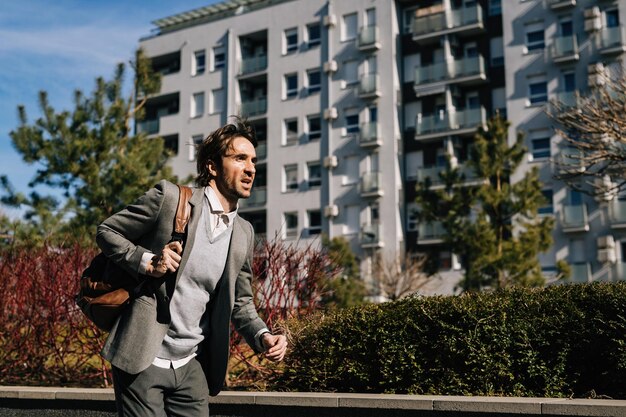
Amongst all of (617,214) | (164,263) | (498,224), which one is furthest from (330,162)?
(164,263)

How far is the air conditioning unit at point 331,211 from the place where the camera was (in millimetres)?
46594

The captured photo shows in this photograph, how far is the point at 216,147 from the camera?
4094 mm

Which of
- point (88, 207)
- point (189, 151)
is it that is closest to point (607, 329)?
point (88, 207)

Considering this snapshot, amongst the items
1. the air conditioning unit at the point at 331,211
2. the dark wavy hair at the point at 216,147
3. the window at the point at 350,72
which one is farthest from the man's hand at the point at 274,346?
the window at the point at 350,72

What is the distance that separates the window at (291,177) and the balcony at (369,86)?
639cm

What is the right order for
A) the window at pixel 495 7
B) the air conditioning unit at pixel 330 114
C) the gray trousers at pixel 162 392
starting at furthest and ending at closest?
the air conditioning unit at pixel 330 114, the window at pixel 495 7, the gray trousers at pixel 162 392

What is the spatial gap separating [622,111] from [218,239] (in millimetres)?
10741

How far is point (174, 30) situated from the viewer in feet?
190

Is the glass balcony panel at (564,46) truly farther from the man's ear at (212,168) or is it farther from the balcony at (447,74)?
the man's ear at (212,168)

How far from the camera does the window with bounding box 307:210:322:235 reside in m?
48.2

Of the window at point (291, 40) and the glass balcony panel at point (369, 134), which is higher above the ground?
the window at point (291, 40)

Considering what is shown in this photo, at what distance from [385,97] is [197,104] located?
1518 centimetres

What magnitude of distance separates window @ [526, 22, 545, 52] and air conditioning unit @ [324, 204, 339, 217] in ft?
44.9

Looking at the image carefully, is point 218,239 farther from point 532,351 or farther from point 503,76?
point 503,76
